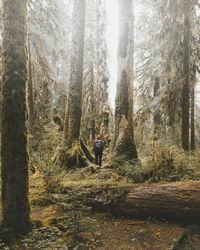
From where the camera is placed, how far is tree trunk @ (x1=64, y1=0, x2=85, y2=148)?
751cm

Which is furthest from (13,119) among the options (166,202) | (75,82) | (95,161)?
(95,161)

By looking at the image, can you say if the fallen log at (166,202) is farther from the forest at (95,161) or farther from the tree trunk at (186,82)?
the tree trunk at (186,82)

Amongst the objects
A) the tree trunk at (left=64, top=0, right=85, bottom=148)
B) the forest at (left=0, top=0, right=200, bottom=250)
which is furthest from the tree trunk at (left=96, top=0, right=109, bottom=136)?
the tree trunk at (left=64, top=0, right=85, bottom=148)

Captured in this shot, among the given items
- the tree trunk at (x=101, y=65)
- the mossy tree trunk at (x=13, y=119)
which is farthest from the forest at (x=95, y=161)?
the tree trunk at (x=101, y=65)

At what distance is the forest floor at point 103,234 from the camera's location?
9.56ft

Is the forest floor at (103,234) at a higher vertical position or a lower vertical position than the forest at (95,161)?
lower

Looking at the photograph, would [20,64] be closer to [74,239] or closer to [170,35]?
[74,239]

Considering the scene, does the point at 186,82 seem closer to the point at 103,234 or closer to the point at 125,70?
the point at 125,70

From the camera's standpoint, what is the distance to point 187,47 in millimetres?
6824

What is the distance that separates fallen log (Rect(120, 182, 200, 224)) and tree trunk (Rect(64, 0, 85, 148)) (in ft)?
12.3

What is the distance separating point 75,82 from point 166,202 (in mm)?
5572

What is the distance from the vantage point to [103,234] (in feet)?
11.8

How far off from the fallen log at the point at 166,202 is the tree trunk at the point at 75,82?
376 centimetres

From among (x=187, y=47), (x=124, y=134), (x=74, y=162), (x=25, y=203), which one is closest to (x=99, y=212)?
(x=25, y=203)
